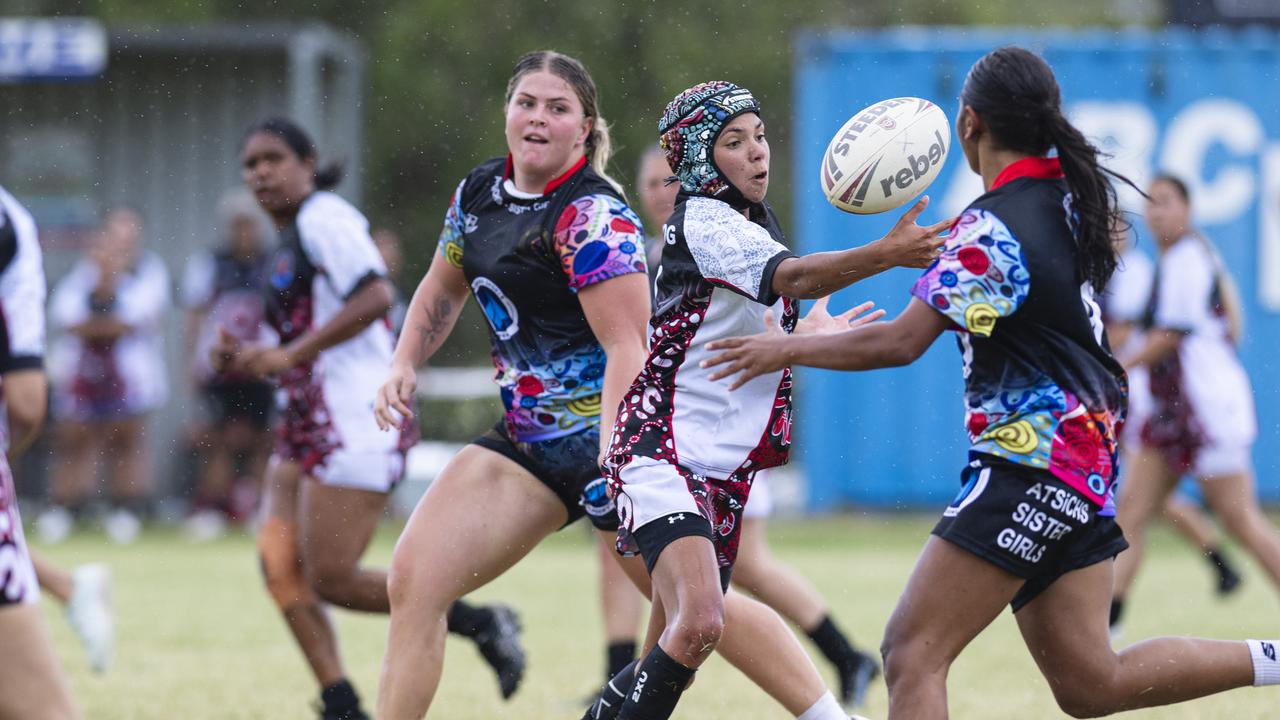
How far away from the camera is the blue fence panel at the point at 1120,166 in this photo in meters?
16.5

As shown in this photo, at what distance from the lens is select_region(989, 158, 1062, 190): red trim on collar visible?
451 centimetres

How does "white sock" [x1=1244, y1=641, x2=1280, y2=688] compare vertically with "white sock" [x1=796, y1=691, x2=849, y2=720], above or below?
above

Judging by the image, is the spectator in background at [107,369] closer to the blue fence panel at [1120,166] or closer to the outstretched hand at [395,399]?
the blue fence panel at [1120,166]

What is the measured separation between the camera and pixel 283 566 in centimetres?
692

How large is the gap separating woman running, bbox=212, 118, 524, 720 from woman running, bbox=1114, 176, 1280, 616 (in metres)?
4.44

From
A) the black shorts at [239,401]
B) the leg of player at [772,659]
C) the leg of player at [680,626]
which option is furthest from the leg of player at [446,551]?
the black shorts at [239,401]

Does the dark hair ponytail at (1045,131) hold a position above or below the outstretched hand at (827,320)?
above

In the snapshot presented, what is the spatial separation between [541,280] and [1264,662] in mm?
2459

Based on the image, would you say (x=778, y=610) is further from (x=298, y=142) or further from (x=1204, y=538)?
(x=1204, y=538)

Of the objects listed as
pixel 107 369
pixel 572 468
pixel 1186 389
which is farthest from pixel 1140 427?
pixel 107 369

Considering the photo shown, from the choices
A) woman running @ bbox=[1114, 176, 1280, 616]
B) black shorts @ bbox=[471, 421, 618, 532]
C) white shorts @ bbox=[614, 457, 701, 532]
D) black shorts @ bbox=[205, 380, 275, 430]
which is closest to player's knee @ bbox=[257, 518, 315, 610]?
black shorts @ bbox=[471, 421, 618, 532]

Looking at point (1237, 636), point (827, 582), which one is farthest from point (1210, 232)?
point (1237, 636)

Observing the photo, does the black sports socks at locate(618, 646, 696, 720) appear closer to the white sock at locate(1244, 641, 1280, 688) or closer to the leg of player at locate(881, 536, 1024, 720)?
the leg of player at locate(881, 536, 1024, 720)

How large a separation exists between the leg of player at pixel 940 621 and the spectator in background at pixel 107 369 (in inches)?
504
